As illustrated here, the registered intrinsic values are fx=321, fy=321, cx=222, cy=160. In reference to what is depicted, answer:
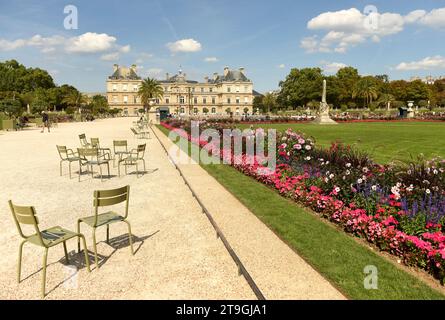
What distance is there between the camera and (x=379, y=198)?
5355mm

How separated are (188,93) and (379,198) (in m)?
104

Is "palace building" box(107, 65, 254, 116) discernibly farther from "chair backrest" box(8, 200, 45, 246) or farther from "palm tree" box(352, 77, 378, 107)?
"chair backrest" box(8, 200, 45, 246)

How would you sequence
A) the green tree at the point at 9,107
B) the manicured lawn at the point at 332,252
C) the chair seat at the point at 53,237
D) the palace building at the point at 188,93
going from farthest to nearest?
the palace building at the point at 188,93 < the green tree at the point at 9,107 < the chair seat at the point at 53,237 < the manicured lawn at the point at 332,252

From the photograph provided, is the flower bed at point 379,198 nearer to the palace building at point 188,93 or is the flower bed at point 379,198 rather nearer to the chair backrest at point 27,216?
the chair backrest at point 27,216

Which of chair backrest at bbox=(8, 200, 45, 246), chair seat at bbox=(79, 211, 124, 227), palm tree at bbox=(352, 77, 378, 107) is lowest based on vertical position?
chair seat at bbox=(79, 211, 124, 227)

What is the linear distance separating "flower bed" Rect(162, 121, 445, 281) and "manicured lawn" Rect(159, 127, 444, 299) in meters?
0.27

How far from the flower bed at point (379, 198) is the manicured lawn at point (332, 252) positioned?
27cm

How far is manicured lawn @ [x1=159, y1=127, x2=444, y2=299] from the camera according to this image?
359 centimetres

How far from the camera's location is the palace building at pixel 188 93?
350ft

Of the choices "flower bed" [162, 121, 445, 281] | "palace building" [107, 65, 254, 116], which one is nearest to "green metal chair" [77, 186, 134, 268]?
"flower bed" [162, 121, 445, 281]

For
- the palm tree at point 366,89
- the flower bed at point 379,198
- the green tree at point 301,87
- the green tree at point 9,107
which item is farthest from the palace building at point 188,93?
the flower bed at point 379,198

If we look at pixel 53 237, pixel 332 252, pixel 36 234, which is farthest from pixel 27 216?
pixel 332 252

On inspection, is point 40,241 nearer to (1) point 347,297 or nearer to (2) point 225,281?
(2) point 225,281

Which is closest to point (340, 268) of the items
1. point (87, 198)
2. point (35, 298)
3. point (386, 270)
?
point (386, 270)
